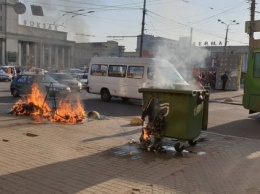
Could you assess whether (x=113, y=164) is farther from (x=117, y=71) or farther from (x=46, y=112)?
(x=117, y=71)

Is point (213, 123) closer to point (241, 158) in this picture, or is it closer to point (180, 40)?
point (241, 158)

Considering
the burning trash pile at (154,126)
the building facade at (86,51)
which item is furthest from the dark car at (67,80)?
the burning trash pile at (154,126)

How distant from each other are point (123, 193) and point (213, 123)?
7.39 m

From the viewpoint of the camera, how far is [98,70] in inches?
672

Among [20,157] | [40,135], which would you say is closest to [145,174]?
[20,157]

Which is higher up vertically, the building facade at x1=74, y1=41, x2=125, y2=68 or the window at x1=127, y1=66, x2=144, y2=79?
the building facade at x1=74, y1=41, x2=125, y2=68

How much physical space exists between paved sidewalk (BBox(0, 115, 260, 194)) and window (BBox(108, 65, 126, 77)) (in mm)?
7466

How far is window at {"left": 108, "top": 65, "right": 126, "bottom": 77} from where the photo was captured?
15.8 meters

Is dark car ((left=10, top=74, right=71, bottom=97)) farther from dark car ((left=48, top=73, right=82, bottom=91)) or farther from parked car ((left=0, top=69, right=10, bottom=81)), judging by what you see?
parked car ((left=0, top=69, right=10, bottom=81))

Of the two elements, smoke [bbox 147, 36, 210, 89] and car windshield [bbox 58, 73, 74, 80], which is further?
car windshield [bbox 58, 73, 74, 80]

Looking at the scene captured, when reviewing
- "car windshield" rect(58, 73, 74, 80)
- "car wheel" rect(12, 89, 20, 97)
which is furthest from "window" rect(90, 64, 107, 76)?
"car wheel" rect(12, 89, 20, 97)

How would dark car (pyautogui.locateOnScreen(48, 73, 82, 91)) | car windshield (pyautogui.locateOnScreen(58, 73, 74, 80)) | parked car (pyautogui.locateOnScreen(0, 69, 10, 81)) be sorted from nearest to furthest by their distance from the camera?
dark car (pyautogui.locateOnScreen(48, 73, 82, 91))
car windshield (pyautogui.locateOnScreen(58, 73, 74, 80))
parked car (pyautogui.locateOnScreen(0, 69, 10, 81))

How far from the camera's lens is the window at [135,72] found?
15094mm

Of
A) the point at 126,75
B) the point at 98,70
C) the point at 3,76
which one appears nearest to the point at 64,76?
the point at 98,70
